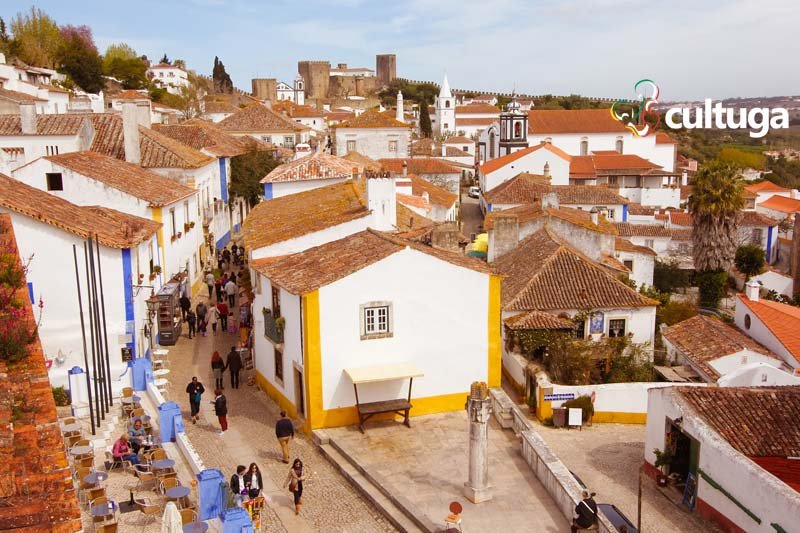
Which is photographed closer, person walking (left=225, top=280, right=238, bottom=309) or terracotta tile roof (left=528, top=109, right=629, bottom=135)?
person walking (left=225, top=280, right=238, bottom=309)

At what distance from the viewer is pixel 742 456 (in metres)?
12.9

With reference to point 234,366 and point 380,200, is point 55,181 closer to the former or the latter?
point 234,366

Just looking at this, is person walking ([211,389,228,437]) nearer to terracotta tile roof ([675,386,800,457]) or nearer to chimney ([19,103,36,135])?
terracotta tile roof ([675,386,800,457])

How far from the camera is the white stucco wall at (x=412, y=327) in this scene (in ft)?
55.9

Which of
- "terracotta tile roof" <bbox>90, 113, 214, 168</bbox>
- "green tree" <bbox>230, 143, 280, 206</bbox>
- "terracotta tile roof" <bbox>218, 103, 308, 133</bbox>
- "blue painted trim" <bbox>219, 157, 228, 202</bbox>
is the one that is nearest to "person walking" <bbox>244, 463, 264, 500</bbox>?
"terracotta tile roof" <bbox>90, 113, 214, 168</bbox>

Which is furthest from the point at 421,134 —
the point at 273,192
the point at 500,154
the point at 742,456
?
the point at 742,456

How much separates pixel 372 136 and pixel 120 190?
3543 centimetres

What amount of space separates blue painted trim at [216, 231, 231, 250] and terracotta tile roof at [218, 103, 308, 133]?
19438 mm

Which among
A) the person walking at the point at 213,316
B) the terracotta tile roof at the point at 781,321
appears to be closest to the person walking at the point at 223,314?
the person walking at the point at 213,316

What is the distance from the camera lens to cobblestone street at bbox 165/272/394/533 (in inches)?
530

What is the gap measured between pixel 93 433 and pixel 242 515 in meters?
5.65

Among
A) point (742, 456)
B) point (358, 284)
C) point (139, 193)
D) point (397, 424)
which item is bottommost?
point (397, 424)

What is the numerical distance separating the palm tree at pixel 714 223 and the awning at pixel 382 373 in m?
24.8

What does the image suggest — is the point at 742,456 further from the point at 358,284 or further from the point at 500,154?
the point at 500,154
